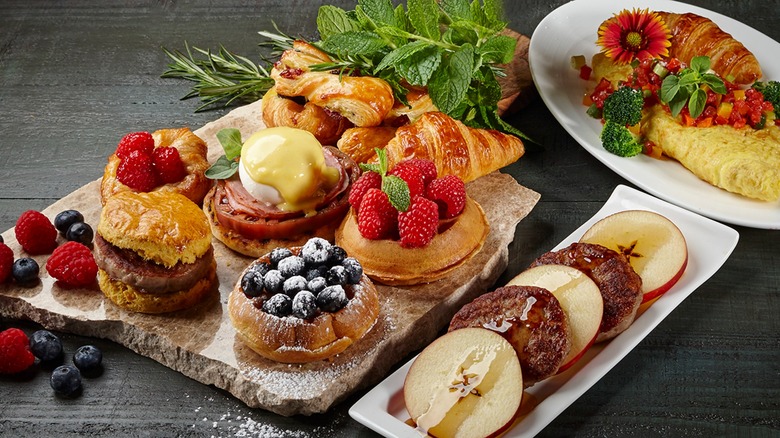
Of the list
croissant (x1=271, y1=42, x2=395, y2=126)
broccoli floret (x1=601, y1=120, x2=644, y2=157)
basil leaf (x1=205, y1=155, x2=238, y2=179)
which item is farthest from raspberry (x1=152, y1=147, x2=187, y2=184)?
broccoli floret (x1=601, y1=120, x2=644, y2=157)

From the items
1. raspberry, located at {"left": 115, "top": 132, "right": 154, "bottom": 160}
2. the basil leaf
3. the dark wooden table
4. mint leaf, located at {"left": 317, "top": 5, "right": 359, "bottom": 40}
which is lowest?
the dark wooden table

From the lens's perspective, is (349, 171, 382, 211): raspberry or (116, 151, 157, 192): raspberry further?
(116, 151, 157, 192): raspberry

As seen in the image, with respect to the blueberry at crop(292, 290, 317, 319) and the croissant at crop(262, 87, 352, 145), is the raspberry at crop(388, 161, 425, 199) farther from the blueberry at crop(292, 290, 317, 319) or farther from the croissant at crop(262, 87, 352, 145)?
the croissant at crop(262, 87, 352, 145)

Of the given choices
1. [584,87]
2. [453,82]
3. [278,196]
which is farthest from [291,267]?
[584,87]

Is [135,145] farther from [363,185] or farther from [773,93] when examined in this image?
[773,93]

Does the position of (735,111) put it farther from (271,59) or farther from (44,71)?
(44,71)
